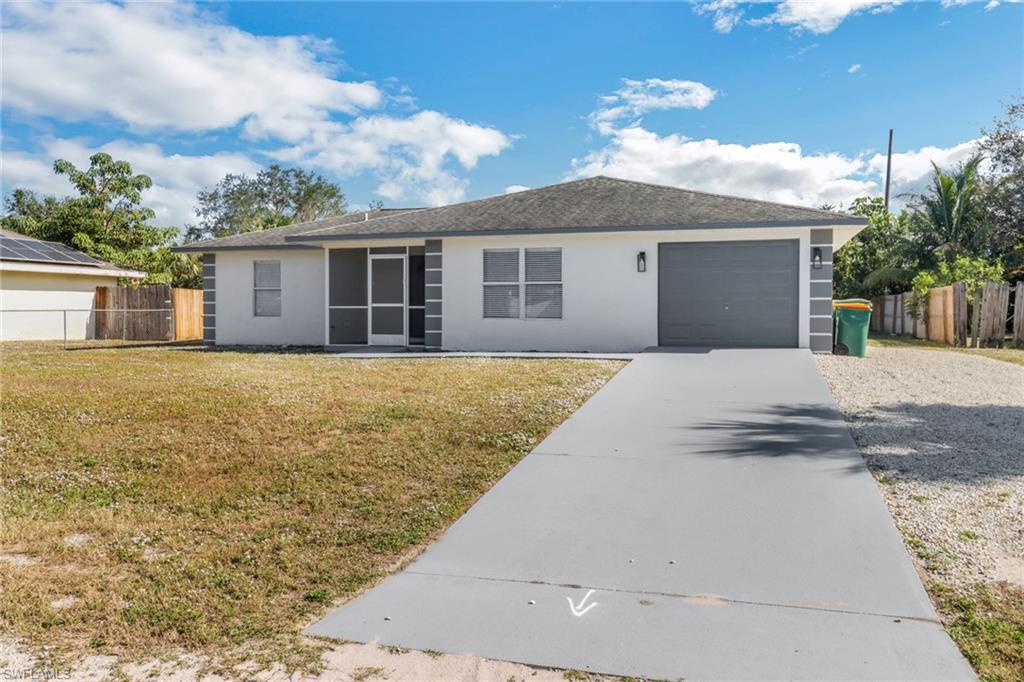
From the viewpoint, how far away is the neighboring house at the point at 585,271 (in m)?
13.4

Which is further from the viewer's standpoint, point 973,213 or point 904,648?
point 973,213

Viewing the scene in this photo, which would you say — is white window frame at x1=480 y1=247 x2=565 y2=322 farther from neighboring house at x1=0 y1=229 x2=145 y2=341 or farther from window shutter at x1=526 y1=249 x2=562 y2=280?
neighboring house at x1=0 y1=229 x2=145 y2=341

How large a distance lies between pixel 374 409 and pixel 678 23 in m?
10.2

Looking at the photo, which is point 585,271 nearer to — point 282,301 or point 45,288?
point 282,301

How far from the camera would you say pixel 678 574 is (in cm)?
352

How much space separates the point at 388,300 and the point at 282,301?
3598 millimetres

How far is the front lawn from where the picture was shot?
10.5 feet

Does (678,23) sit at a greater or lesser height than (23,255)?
greater

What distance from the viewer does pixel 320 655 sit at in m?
2.79

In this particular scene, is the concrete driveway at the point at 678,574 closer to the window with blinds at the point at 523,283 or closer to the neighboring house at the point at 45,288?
the window with blinds at the point at 523,283

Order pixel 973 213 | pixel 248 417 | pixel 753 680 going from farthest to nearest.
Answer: pixel 973 213 < pixel 248 417 < pixel 753 680

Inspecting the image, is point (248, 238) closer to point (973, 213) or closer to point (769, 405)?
point (769, 405)

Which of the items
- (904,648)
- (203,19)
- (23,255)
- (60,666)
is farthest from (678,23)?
(23,255)

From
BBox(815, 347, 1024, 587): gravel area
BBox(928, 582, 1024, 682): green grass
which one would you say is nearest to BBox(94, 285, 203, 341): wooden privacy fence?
BBox(815, 347, 1024, 587): gravel area
